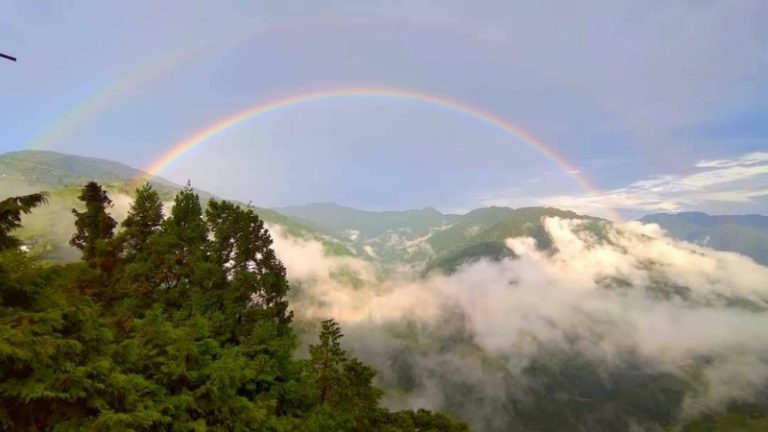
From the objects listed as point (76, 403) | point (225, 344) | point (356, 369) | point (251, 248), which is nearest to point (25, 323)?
point (76, 403)

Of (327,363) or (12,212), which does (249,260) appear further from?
(12,212)

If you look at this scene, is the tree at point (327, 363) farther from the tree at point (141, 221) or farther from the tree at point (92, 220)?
the tree at point (92, 220)

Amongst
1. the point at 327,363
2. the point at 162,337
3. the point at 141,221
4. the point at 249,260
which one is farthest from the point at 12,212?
the point at 141,221

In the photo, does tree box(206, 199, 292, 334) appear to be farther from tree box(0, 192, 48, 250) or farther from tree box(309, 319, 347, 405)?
tree box(0, 192, 48, 250)

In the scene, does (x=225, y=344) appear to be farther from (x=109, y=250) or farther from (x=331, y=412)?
(x=109, y=250)

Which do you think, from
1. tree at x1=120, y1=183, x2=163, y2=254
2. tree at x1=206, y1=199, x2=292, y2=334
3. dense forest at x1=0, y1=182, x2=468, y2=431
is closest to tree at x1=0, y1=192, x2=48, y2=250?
dense forest at x1=0, y1=182, x2=468, y2=431

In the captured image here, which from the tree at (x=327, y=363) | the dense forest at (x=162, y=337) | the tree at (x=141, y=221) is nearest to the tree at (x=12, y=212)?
the dense forest at (x=162, y=337)
